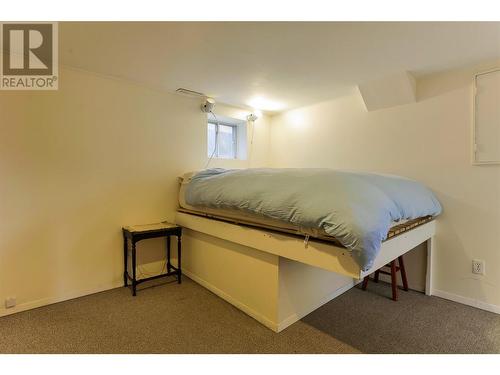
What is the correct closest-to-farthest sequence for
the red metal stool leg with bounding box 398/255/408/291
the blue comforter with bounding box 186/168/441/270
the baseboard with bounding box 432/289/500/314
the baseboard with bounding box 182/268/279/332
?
the blue comforter with bounding box 186/168/441/270, the baseboard with bounding box 182/268/279/332, the baseboard with bounding box 432/289/500/314, the red metal stool leg with bounding box 398/255/408/291

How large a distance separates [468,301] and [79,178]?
3.54 meters

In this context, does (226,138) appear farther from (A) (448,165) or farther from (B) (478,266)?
(B) (478,266)

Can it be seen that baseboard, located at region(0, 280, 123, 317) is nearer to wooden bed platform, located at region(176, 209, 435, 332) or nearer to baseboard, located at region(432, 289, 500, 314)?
wooden bed platform, located at region(176, 209, 435, 332)

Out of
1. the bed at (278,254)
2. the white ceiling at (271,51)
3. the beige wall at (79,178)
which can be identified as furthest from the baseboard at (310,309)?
the white ceiling at (271,51)

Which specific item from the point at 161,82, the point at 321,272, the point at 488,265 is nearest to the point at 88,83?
the point at 161,82

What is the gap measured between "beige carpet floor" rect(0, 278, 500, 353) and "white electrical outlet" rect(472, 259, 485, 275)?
33 centimetres

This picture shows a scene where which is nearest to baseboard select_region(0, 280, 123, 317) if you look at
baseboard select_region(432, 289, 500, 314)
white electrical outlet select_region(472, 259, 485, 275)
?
baseboard select_region(432, 289, 500, 314)

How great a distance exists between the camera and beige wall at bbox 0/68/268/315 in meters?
1.98

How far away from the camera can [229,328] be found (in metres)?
1.79

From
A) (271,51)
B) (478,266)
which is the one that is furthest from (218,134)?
(478,266)

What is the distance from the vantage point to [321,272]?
83.8 inches

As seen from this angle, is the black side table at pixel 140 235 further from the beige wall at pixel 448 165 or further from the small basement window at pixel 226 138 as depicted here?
the beige wall at pixel 448 165
